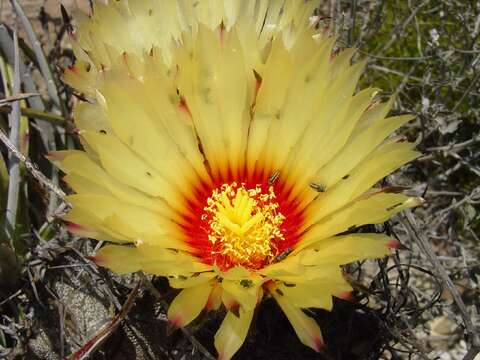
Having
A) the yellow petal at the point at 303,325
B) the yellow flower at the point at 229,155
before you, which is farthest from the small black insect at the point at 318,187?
the yellow petal at the point at 303,325

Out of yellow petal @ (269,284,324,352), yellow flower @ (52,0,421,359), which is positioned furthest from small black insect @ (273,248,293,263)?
yellow petal @ (269,284,324,352)

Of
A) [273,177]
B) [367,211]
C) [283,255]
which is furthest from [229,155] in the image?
[367,211]

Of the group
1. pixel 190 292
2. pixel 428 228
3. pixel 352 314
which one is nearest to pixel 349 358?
pixel 352 314

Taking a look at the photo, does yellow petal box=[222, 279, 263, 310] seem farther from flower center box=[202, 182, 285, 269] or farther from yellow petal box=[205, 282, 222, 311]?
flower center box=[202, 182, 285, 269]

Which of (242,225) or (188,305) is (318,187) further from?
(188,305)

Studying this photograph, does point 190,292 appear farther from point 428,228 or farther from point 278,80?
point 428,228

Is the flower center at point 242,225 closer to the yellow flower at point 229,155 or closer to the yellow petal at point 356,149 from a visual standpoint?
the yellow flower at point 229,155
